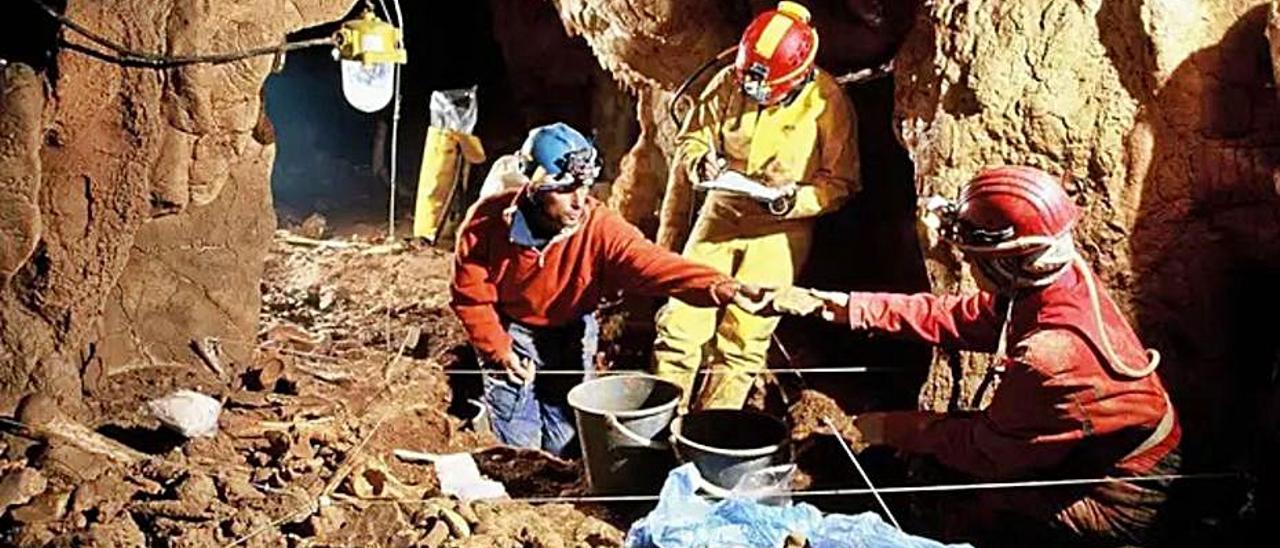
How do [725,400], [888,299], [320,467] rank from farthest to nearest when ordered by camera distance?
[725,400]
[320,467]
[888,299]

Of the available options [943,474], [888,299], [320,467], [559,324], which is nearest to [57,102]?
[320,467]

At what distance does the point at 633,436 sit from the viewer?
14.9 feet

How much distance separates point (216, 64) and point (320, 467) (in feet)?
6.87

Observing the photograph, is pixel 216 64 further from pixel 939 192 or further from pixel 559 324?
pixel 939 192

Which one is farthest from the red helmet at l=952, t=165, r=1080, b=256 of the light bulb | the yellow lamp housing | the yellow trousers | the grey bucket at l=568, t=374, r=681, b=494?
the light bulb

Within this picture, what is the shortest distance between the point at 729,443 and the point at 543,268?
1.37m

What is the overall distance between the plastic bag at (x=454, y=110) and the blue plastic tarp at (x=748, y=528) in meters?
5.08

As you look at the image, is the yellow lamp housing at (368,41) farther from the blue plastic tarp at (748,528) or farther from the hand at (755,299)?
the blue plastic tarp at (748,528)

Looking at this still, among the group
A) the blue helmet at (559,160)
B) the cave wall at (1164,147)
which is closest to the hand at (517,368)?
the blue helmet at (559,160)

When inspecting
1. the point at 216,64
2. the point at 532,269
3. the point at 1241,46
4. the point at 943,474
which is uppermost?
the point at 1241,46

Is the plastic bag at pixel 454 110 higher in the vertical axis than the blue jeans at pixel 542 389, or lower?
higher

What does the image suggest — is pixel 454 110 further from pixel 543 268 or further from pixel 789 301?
pixel 789 301

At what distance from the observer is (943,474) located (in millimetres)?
4473

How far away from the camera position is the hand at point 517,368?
17.4ft
